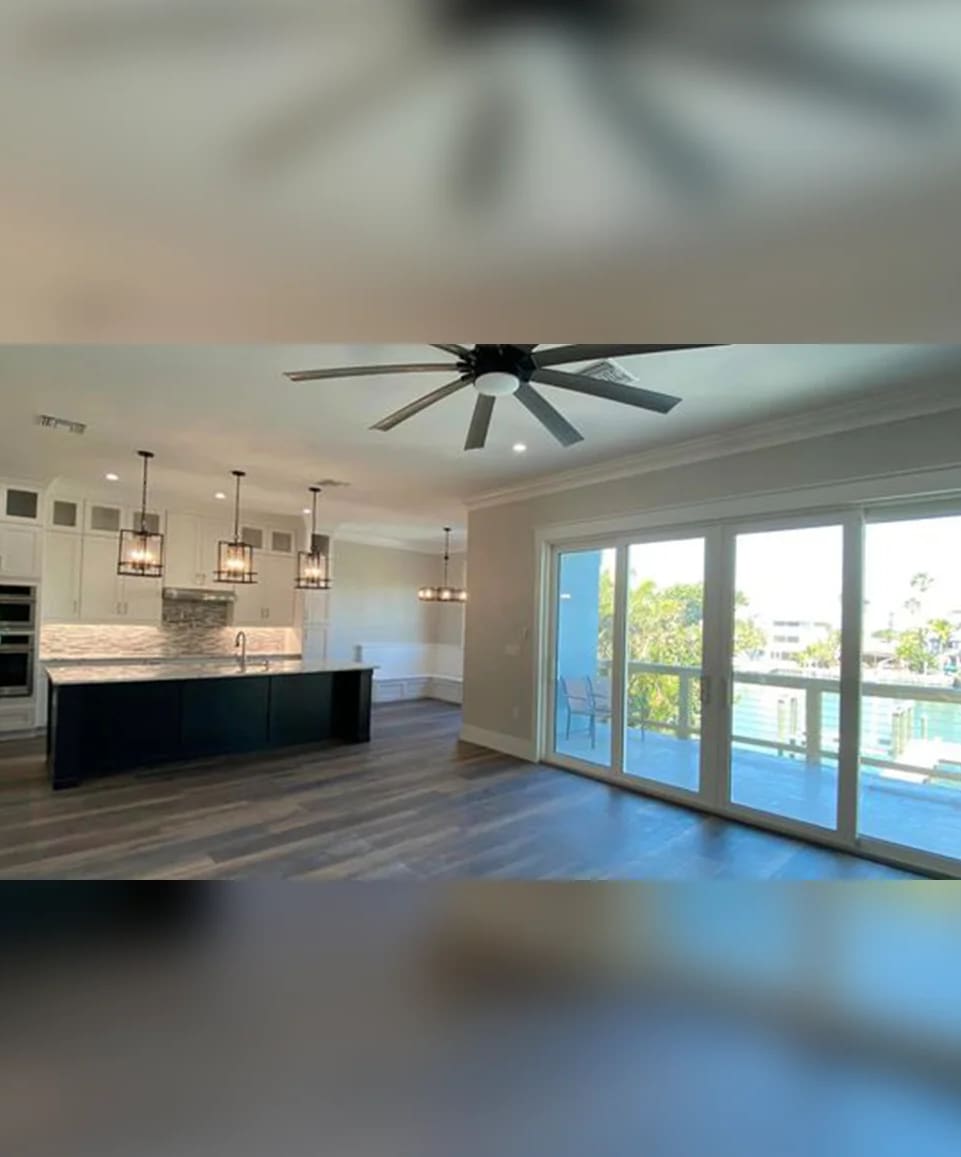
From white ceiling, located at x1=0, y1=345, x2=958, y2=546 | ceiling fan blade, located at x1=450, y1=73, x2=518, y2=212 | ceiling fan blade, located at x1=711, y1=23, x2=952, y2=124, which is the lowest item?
ceiling fan blade, located at x1=711, y1=23, x2=952, y2=124

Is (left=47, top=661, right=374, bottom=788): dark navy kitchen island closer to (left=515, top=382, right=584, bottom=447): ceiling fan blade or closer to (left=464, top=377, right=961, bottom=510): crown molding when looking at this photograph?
(left=464, top=377, right=961, bottom=510): crown molding

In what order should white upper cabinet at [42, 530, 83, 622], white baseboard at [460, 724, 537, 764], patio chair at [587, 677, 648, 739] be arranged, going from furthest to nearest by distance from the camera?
white upper cabinet at [42, 530, 83, 622] → white baseboard at [460, 724, 537, 764] → patio chair at [587, 677, 648, 739]

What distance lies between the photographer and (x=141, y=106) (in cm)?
67

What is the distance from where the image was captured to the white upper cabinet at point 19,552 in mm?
5598

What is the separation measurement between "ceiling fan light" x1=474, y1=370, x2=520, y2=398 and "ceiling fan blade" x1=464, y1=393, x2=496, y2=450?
16 centimetres

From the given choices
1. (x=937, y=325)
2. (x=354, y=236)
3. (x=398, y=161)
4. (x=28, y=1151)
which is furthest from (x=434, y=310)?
(x=28, y=1151)

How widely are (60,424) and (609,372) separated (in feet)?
12.6

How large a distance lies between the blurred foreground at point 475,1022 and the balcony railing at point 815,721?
2821mm

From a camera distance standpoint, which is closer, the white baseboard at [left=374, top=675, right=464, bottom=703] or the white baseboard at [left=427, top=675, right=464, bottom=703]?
the white baseboard at [left=374, top=675, right=464, bottom=703]

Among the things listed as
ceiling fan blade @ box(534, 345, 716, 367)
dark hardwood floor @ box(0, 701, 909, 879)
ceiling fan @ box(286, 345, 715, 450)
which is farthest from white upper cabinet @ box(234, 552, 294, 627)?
ceiling fan blade @ box(534, 345, 716, 367)

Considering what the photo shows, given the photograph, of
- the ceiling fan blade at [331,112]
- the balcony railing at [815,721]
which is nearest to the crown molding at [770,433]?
the balcony railing at [815,721]

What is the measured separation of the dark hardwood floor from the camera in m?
3.06

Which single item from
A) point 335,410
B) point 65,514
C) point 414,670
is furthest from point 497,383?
point 414,670

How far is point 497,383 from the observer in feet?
7.95
